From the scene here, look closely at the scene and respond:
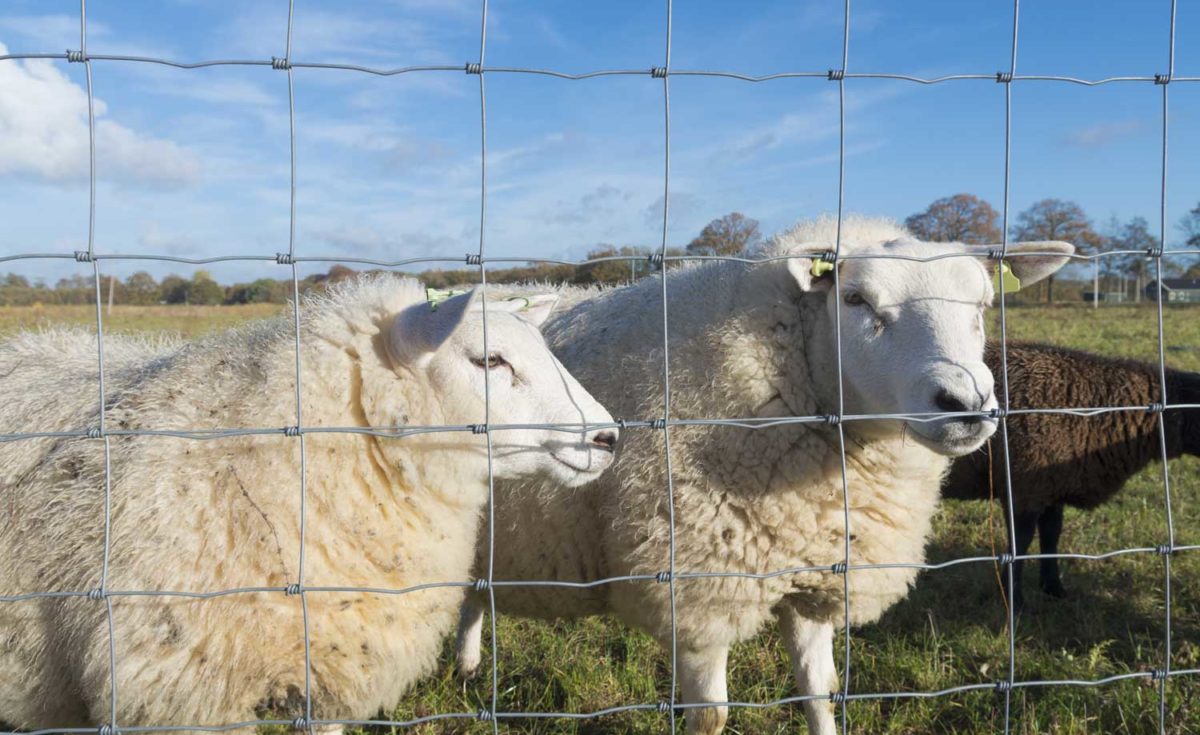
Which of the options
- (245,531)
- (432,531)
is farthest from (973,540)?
(245,531)

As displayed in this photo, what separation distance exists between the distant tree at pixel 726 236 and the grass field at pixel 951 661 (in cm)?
148

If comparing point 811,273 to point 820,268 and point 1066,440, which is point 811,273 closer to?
point 820,268

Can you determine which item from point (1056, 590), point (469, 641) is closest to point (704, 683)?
point (469, 641)

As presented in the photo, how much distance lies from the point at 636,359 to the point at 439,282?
136cm

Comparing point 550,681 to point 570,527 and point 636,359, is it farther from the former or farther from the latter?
point 636,359

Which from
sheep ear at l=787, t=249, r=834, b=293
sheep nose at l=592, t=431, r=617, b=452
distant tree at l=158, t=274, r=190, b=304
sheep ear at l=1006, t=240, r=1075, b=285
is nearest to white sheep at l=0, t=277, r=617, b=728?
sheep nose at l=592, t=431, r=617, b=452

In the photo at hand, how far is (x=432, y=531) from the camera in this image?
8.39 feet

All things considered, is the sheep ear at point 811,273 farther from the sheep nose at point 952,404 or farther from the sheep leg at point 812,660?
the sheep leg at point 812,660

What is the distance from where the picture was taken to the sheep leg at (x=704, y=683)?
10.1ft

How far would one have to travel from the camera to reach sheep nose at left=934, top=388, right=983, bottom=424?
2.38 m

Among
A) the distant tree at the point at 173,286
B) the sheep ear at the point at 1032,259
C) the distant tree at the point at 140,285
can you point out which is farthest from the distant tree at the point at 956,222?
the distant tree at the point at 173,286

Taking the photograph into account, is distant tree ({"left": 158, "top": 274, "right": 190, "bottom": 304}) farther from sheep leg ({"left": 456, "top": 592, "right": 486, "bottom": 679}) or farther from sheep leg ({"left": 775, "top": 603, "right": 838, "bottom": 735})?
sheep leg ({"left": 775, "top": 603, "right": 838, "bottom": 735})

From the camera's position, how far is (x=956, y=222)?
11.7 ft

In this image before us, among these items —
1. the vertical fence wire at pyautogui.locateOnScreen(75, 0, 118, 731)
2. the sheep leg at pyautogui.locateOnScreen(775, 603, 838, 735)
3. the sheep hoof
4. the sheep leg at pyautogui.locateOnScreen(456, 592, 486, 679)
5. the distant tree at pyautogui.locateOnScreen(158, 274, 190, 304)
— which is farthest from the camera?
the distant tree at pyautogui.locateOnScreen(158, 274, 190, 304)
